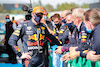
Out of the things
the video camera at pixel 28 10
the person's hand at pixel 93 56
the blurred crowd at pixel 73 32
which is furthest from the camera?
the video camera at pixel 28 10

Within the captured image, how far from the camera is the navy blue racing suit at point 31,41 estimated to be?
407 cm

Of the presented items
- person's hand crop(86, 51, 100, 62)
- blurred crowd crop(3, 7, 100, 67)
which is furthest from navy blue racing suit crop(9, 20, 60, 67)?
person's hand crop(86, 51, 100, 62)

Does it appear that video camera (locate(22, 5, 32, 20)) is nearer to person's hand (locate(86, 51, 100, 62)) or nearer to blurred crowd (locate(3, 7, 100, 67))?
blurred crowd (locate(3, 7, 100, 67))

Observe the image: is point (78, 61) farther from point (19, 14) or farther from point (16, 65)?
point (19, 14)

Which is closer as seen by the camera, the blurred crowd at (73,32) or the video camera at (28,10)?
the blurred crowd at (73,32)

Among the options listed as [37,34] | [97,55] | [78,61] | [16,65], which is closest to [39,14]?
[37,34]

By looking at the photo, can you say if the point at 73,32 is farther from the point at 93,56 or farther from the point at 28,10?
the point at 93,56

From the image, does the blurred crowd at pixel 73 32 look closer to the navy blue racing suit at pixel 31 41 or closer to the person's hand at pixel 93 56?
the navy blue racing suit at pixel 31 41

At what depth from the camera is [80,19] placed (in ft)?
12.9

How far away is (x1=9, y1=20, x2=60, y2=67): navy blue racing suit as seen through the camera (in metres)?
4.07

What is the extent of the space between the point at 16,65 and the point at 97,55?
6.76 m

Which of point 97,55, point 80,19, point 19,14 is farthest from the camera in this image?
point 19,14

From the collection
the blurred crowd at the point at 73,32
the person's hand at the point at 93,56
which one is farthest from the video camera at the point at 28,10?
the person's hand at the point at 93,56

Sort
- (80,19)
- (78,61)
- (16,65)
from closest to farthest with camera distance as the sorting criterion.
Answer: (78,61)
(80,19)
(16,65)
